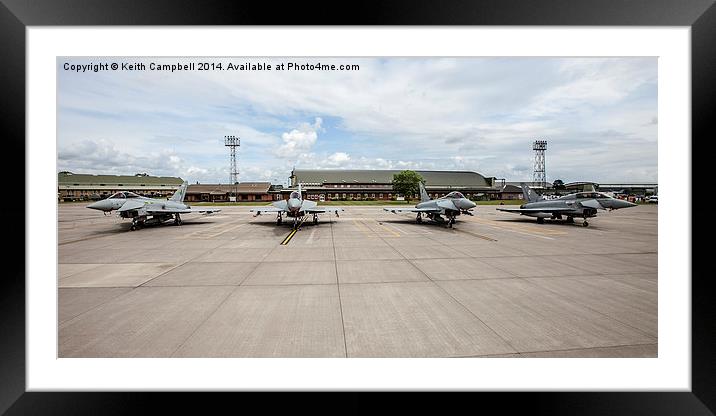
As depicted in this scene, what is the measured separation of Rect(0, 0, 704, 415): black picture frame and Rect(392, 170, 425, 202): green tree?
59.5m

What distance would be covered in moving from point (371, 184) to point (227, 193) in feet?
112

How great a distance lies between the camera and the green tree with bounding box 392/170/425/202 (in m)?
63.8

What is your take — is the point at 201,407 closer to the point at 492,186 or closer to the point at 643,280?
the point at 643,280

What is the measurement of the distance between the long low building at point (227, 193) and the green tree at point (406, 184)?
29.4 meters

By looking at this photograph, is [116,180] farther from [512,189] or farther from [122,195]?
[512,189]

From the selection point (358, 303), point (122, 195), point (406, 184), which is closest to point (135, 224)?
point (122, 195)

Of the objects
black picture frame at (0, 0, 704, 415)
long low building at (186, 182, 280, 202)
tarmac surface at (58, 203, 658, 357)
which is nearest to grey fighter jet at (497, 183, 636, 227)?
tarmac surface at (58, 203, 658, 357)

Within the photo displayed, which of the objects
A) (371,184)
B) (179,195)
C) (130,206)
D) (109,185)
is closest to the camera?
(130,206)

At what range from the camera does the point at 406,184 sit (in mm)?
64562

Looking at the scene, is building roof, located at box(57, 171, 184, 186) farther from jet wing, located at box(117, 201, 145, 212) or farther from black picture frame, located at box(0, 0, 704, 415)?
black picture frame, located at box(0, 0, 704, 415)

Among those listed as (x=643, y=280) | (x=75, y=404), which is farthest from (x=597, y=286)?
(x=75, y=404)
